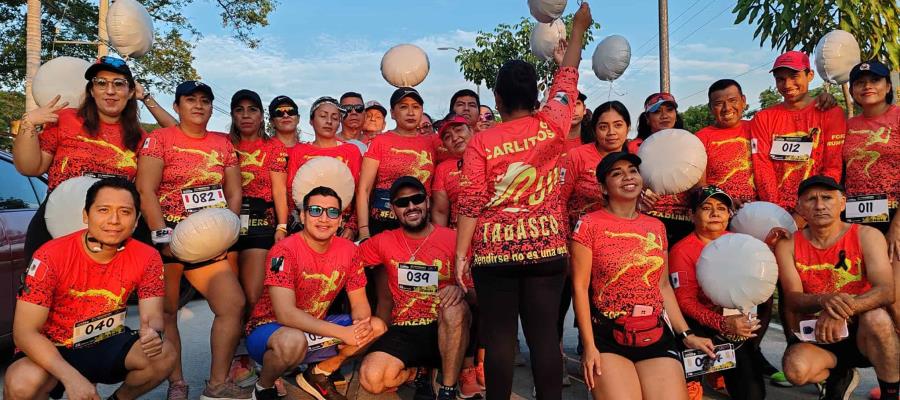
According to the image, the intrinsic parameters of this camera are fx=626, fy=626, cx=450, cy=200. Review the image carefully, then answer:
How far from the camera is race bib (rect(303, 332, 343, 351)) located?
3.94 metres

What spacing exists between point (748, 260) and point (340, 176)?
2.70m

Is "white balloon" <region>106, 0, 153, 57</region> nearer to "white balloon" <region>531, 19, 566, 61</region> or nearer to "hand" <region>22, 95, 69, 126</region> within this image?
"hand" <region>22, 95, 69, 126</region>

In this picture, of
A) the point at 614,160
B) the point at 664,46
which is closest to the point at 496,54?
the point at 664,46

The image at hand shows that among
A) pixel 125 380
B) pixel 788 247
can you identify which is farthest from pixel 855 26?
pixel 125 380

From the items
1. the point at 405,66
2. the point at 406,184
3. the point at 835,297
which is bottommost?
the point at 835,297

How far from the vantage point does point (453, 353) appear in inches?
156

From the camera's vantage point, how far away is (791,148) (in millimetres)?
4363

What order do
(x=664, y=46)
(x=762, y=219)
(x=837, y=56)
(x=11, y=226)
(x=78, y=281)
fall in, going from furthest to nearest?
(x=664, y=46), (x=11, y=226), (x=837, y=56), (x=762, y=219), (x=78, y=281)

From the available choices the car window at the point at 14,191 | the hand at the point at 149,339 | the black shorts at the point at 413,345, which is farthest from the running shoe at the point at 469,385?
the car window at the point at 14,191

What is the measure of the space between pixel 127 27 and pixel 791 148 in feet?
15.6

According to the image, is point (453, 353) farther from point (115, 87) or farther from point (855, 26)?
point (855, 26)

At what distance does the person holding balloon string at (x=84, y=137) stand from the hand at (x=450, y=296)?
211cm

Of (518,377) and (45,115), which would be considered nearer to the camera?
(45,115)

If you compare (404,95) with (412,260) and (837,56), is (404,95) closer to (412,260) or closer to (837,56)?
(412,260)
